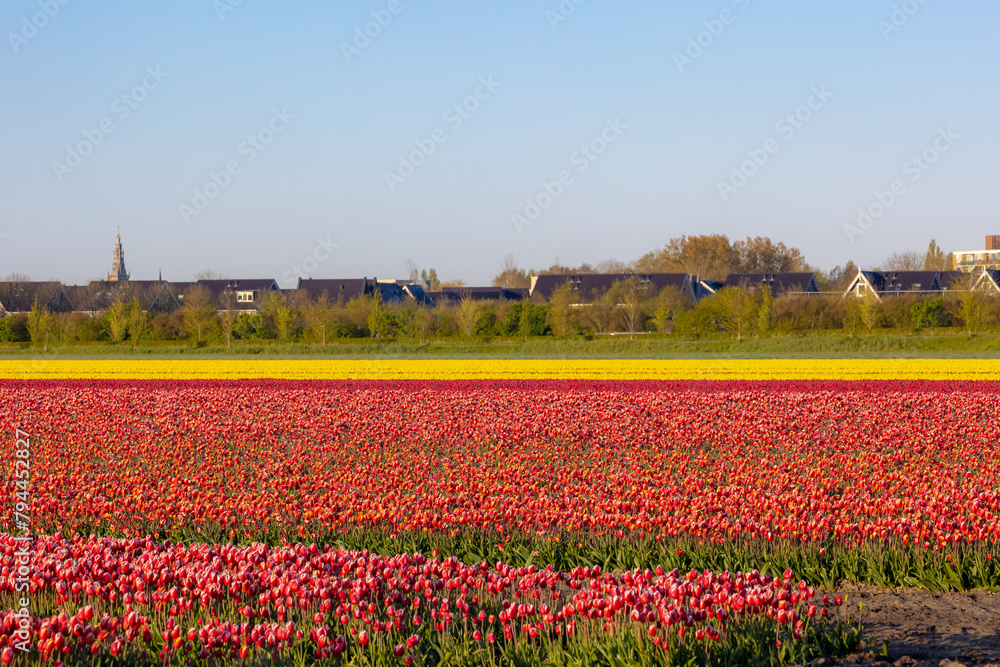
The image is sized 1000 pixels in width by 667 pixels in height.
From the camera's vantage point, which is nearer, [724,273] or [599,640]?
[599,640]

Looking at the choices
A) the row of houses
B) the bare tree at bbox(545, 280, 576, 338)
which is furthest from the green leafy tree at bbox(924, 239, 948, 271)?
the bare tree at bbox(545, 280, 576, 338)

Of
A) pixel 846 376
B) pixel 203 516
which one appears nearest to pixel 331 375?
pixel 846 376

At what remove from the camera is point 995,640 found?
6.09 meters

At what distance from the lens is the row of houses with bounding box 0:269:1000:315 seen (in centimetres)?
8694

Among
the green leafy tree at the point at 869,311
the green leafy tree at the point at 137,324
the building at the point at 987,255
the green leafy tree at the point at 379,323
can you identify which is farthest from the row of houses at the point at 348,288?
the building at the point at 987,255

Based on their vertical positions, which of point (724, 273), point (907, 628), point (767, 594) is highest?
point (724, 273)

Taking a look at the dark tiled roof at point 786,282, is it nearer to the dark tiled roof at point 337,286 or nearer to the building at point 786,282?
the building at point 786,282

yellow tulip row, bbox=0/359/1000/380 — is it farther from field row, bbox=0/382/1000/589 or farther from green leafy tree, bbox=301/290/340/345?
green leafy tree, bbox=301/290/340/345

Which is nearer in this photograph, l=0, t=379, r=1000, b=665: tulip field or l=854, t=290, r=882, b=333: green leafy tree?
l=0, t=379, r=1000, b=665: tulip field

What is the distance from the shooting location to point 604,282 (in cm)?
9538

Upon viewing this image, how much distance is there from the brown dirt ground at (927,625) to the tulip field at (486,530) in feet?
0.62

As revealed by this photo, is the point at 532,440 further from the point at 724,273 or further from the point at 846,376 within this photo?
the point at 724,273

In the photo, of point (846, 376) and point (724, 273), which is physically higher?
point (724, 273)

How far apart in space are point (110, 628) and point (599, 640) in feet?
10.3
